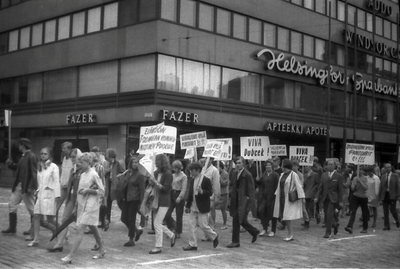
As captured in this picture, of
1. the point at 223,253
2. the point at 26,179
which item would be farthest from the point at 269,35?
the point at 223,253

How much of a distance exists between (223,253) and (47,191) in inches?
138

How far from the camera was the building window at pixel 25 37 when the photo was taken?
112 feet

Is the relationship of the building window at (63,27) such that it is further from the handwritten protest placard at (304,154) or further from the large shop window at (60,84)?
the handwritten protest placard at (304,154)

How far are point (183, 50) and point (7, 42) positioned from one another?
1406 cm

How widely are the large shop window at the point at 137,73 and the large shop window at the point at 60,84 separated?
4037 millimetres

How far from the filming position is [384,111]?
42.0 meters

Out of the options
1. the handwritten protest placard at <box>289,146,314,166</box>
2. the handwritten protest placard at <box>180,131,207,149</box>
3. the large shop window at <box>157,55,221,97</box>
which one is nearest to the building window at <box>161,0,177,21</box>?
the large shop window at <box>157,55,221,97</box>

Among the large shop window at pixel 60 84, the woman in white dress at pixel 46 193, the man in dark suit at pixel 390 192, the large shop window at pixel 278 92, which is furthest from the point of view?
the large shop window at pixel 278 92

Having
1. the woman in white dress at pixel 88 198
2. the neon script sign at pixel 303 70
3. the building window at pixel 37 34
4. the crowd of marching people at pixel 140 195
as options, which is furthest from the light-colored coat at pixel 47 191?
the building window at pixel 37 34

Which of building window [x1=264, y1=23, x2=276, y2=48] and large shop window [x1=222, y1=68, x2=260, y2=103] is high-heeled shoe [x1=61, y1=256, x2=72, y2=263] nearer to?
large shop window [x1=222, y1=68, x2=260, y2=103]

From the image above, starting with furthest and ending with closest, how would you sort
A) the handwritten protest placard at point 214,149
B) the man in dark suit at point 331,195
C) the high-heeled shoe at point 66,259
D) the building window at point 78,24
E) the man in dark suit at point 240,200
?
the building window at point 78,24
the man in dark suit at point 331,195
the handwritten protest placard at point 214,149
the man in dark suit at point 240,200
the high-heeled shoe at point 66,259

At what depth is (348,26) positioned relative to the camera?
38250 millimetres

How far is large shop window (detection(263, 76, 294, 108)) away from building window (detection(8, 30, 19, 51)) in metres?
15.4

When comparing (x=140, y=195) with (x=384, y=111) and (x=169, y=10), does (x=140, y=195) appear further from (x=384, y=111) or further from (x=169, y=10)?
(x=384, y=111)
